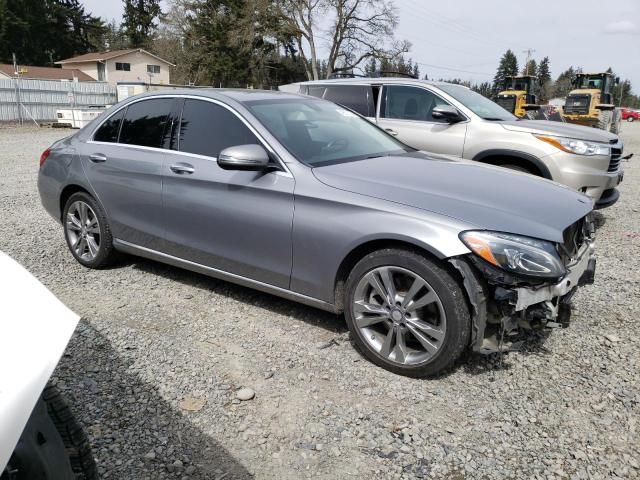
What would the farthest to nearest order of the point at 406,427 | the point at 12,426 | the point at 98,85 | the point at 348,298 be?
the point at 98,85 < the point at 348,298 < the point at 406,427 < the point at 12,426

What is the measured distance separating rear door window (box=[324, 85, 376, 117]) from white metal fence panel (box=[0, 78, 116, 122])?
23.6 m

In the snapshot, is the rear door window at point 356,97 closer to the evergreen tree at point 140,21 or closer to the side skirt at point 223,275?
the side skirt at point 223,275

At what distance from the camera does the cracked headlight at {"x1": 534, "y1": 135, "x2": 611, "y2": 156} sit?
5.95 m

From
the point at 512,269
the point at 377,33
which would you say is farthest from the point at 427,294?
the point at 377,33

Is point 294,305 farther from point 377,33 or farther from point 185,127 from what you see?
point 377,33

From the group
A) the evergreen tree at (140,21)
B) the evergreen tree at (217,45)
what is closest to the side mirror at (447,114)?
the evergreen tree at (217,45)

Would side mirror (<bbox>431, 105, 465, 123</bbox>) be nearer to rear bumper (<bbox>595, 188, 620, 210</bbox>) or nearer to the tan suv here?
the tan suv

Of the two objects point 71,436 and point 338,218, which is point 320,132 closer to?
point 338,218

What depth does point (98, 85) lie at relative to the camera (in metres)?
29.6

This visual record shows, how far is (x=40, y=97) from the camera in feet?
87.0

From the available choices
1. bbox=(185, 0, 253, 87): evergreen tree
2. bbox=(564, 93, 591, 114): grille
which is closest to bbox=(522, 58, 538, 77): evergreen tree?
bbox=(185, 0, 253, 87): evergreen tree

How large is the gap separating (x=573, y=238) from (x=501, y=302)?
0.78 m

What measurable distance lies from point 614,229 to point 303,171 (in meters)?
5.01

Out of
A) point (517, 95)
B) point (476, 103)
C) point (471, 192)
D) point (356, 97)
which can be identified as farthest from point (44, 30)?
point (471, 192)
